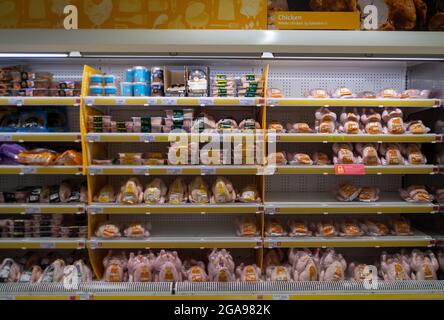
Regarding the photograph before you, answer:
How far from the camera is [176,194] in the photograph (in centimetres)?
346

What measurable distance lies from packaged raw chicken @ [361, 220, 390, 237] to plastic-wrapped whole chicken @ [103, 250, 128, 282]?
7.59ft

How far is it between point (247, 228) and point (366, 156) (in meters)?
Answer: 1.28

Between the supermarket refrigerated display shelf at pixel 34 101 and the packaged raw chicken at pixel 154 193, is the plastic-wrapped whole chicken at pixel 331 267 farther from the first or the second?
the supermarket refrigerated display shelf at pixel 34 101

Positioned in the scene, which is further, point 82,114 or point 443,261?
point 443,261

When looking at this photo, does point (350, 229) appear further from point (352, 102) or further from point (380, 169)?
point (352, 102)

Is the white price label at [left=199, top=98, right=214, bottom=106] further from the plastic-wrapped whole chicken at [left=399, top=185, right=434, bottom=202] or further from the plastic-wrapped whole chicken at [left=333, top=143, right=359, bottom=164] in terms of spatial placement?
the plastic-wrapped whole chicken at [left=399, top=185, right=434, bottom=202]

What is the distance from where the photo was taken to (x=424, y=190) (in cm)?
351

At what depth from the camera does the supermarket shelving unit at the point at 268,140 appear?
299 cm

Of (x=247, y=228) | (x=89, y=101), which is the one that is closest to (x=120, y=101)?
(x=89, y=101)

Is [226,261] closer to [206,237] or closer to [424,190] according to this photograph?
[206,237]

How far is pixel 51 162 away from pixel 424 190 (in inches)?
136

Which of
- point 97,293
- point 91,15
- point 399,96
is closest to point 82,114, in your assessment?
point 91,15
